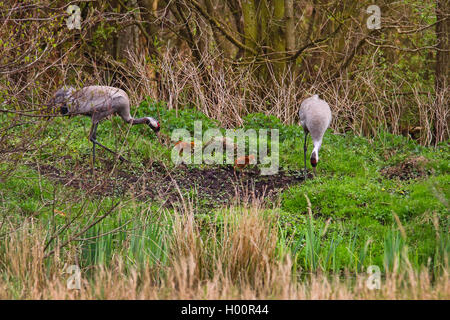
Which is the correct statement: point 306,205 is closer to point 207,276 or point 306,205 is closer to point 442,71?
point 207,276

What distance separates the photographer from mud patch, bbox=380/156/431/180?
24.4 ft

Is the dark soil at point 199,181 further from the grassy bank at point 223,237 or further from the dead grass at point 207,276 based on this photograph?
the dead grass at point 207,276

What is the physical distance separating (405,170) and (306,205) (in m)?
1.78

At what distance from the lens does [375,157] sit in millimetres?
8305

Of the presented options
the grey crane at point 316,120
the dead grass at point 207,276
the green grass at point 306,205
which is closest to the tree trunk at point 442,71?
the green grass at point 306,205

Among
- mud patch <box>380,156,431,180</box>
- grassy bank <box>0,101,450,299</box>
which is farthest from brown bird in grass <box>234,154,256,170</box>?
mud patch <box>380,156,431,180</box>

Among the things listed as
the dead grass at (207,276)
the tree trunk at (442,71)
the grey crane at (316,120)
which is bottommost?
the dead grass at (207,276)

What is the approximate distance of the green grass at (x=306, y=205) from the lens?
15.9 ft

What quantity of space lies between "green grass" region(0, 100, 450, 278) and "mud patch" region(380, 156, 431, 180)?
0.12m

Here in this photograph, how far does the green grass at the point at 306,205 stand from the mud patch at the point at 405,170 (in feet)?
0.41

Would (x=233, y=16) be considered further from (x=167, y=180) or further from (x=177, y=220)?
(x=177, y=220)

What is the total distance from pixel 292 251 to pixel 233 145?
3.27 metres

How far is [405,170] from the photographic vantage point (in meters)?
7.65
